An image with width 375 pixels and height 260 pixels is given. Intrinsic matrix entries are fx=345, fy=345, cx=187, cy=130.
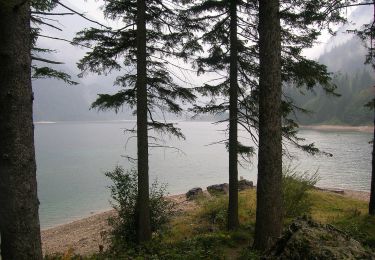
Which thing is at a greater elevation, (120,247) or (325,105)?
(325,105)

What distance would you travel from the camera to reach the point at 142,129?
1034 centimetres

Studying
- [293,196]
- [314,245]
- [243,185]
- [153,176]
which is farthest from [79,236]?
[153,176]

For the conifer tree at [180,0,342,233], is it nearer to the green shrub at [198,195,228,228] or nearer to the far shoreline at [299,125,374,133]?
the green shrub at [198,195,228,228]

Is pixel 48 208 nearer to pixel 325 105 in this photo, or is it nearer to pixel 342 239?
pixel 342 239

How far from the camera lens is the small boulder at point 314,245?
3.94 metres

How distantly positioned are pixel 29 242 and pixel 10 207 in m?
0.53

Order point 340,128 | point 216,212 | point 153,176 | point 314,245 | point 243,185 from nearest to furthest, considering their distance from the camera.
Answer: point 314,245
point 216,212
point 243,185
point 153,176
point 340,128

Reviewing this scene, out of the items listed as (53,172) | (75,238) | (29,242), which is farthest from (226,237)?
(53,172)

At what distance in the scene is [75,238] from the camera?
1897 centimetres

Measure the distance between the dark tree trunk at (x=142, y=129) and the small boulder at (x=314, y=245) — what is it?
6362 millimetres

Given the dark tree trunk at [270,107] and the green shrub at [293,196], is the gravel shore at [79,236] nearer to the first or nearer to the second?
the green shrub at [293,196]

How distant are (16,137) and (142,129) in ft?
20.4

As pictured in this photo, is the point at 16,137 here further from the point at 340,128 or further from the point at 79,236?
the point at 340,128

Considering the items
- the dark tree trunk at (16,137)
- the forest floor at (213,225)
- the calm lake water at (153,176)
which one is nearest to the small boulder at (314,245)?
the dark tree trunk at (16,137)
